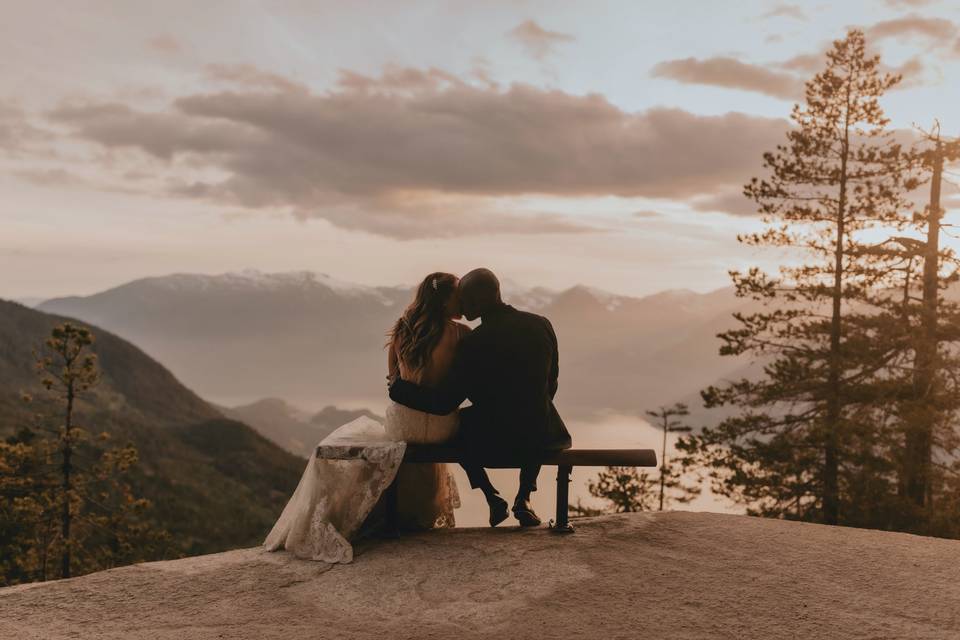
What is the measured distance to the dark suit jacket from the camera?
19.0 feet

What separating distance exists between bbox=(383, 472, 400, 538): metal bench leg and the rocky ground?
0.51 feet

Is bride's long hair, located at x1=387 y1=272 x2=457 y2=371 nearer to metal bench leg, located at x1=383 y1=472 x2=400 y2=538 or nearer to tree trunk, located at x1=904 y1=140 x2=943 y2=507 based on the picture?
metal bench leg, located at x1=383 y1=472 x2=400 y2=538

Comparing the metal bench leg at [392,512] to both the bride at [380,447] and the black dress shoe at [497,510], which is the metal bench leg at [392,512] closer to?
the bride at [380,447]

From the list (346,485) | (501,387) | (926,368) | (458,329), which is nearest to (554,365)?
(501,387)

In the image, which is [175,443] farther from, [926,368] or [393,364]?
[393,364]

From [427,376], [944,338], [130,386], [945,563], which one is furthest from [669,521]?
[130,386]

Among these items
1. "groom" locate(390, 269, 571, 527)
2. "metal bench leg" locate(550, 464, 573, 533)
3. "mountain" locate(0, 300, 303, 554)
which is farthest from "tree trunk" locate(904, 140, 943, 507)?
"mountain" locate(0, 300, 303, 554)

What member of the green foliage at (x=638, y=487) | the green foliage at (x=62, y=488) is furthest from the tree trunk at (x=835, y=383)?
the green foliage at (x=62, y=488)

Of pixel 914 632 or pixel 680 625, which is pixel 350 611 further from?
pixel 914 632

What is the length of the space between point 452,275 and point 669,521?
3144 mm

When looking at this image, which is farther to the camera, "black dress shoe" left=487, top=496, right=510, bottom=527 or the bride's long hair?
"black dress shoe" left=487, top=496, right=510, bottom=527

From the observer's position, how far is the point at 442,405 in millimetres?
5801

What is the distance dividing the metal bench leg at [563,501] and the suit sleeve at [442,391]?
1151mm

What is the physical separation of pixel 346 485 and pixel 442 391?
109 cm
